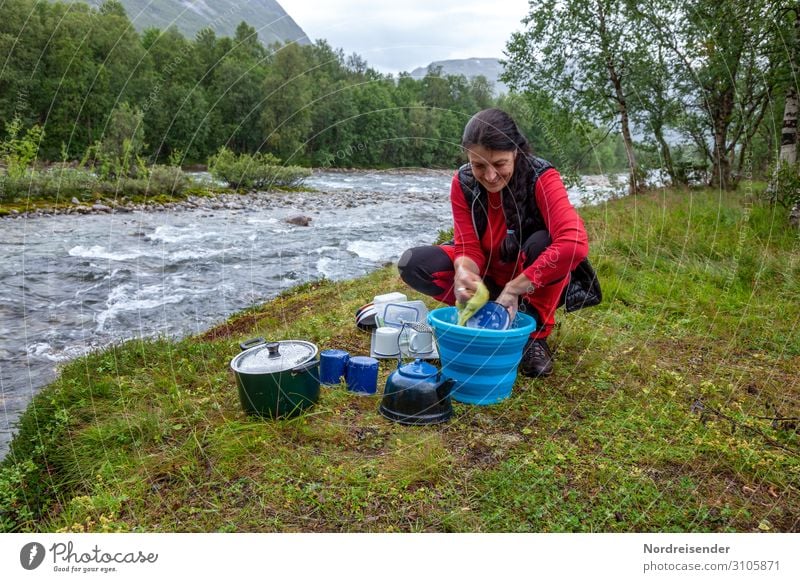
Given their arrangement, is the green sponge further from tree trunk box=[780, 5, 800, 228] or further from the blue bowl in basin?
tree trunk box=[780, 5, 800, 228]

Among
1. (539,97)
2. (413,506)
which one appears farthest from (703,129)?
(413,506)

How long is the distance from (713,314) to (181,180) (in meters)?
13.7

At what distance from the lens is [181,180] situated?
1427 centimetres

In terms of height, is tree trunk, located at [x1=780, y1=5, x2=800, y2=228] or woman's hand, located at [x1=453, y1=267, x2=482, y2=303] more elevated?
tree trunk, located at [x1=780, y1=5, x2=800, y2=228]

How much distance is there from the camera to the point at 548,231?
271 centimetres

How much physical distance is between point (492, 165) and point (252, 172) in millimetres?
14808

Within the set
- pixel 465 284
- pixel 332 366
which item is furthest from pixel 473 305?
pixel 332 366

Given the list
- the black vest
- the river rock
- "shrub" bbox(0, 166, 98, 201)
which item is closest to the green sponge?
the black vest

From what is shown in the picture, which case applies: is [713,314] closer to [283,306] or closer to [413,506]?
[413,506]

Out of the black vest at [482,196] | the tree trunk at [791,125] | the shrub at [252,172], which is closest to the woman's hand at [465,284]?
the black vest at [482,196]

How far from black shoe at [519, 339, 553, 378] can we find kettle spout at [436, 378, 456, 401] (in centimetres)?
66

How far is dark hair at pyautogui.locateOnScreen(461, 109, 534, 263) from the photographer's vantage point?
7.87 ft

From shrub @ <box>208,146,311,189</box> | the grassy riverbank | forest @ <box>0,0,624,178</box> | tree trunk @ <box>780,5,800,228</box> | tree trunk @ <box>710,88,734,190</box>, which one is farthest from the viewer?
shrub @ <box>208,146,311,189</box>

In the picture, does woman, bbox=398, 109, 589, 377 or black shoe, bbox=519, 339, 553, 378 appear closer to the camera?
woman, bbox=398, 109, 589, 377
